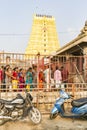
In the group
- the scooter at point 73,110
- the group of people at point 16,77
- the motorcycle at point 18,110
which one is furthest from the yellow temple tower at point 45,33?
the motorcycle at point 18,110

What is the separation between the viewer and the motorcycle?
7.99m

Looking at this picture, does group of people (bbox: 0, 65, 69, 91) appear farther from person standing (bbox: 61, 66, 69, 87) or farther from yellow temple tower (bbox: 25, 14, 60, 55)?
yellow temple tower (bbox: 25, 14, 60, 55)

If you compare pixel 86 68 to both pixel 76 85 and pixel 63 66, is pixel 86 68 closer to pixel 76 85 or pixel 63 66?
pixel 63 66

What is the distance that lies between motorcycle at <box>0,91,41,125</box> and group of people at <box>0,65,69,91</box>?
1.72m

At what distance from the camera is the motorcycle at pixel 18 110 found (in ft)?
26.2

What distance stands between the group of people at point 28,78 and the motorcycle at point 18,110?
1.72m

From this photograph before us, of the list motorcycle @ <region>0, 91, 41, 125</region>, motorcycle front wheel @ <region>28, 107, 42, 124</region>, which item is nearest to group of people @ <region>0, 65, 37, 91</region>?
motorcycle @ <region>0, 91, 41, 125</region>

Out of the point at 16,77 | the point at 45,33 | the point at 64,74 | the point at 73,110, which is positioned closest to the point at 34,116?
the point at 73,110

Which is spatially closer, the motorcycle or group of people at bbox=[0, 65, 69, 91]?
the motorcycle

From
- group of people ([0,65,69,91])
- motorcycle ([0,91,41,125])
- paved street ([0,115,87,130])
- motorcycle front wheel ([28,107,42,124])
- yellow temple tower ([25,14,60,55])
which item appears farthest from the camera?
yellow temple tower ([25,14,60,55])

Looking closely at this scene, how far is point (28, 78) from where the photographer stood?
11.2 meters

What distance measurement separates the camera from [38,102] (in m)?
9.94

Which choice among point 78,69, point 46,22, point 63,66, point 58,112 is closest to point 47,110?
point 58,112

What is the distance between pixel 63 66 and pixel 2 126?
5763mm
